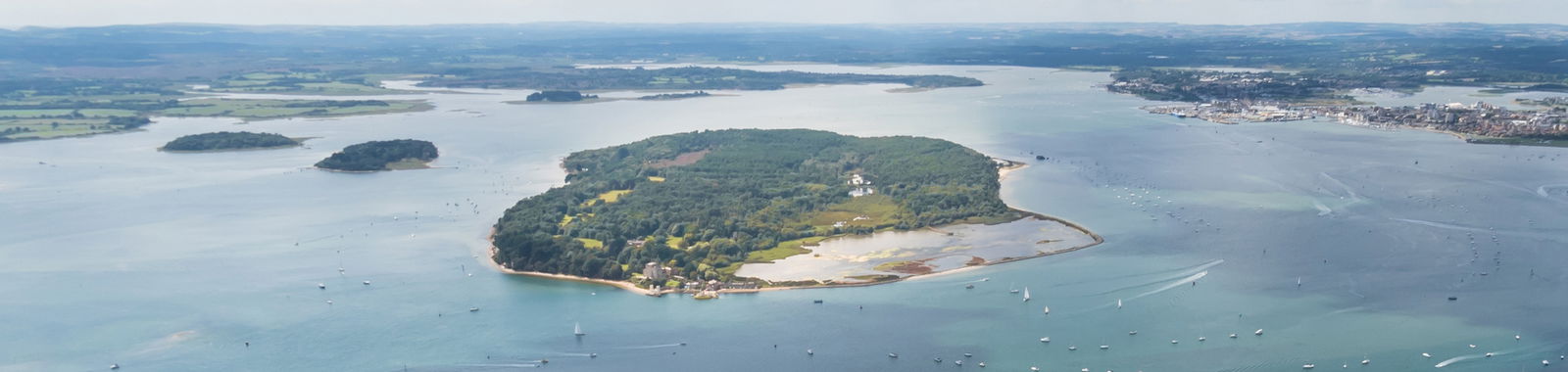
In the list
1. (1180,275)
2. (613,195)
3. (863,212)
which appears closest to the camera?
(1180,275)

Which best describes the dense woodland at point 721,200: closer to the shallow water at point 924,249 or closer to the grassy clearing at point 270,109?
the shallow water at point 924,249

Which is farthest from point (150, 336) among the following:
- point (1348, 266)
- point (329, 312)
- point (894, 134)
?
point (894, 134)

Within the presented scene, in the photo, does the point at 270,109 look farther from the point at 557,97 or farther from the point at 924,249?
the point at 924,249

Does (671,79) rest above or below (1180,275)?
below

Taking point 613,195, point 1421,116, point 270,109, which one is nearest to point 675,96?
point 270,109

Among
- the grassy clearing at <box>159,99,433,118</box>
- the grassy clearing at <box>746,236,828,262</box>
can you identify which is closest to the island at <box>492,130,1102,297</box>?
the grassy clearing at <box>746,236,828,262</box>

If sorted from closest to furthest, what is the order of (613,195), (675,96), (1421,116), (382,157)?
1. (613,195)
2. (382,157)
3. (1421,116)
4. (675,96)

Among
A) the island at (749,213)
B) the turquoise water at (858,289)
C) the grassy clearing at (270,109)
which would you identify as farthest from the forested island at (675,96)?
the island at (749,213)
